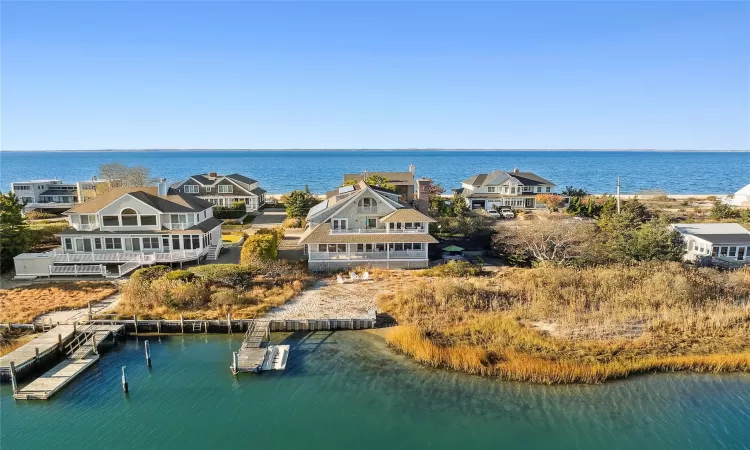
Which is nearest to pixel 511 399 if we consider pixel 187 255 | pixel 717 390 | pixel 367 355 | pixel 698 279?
pixel 367 355

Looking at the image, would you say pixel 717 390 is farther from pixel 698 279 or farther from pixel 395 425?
pixel 395 425

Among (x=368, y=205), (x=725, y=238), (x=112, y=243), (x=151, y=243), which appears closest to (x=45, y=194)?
(x=112, y=243)

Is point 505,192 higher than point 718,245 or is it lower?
higher

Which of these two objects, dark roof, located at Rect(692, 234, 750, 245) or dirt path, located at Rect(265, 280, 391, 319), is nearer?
dirt path, located at Rect(265, 280, 391, 319)

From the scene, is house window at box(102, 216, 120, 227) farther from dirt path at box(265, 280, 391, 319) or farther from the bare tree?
the bare tree

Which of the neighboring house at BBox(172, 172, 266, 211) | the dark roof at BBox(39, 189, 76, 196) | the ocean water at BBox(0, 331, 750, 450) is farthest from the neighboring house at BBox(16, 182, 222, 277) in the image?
the dark roof at BBox(39, 189, 76, 196)

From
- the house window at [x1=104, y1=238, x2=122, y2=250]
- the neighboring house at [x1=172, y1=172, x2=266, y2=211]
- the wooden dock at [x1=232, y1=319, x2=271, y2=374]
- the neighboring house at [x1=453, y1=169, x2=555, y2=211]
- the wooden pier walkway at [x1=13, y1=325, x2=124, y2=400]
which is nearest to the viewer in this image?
the wooden pier walkway at [x1=13, y1=325, x2=124, y2=400]

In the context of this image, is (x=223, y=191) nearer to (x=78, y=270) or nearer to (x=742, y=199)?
(x=78, y=270)
